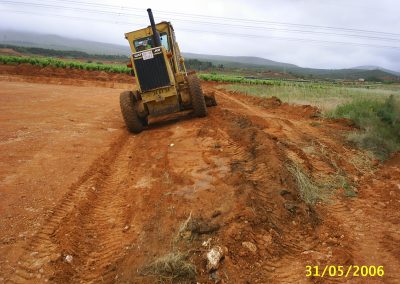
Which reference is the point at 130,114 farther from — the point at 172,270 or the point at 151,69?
the point at 172,270

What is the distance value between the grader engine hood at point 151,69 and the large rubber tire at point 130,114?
59 centimetres

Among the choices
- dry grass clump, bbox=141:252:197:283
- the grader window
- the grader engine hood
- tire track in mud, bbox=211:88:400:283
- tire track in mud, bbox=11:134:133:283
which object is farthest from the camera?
the grader window

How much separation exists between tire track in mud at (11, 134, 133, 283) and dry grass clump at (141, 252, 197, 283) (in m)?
0.59

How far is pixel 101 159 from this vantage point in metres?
7.82

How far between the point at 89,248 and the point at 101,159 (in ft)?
10.6

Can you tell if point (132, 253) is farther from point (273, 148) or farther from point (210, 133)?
point (210, 133)

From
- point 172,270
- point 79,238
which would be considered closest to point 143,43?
point 79,238

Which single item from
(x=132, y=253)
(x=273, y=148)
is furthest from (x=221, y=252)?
(x=273, y=148)

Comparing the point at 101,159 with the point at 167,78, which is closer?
the point at 101,159

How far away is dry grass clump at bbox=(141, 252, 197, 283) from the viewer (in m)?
4.05

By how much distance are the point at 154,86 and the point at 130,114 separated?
1.06 m

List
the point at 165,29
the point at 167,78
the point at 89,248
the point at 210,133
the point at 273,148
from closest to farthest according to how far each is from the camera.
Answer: the point at 89,248 → the point at 273,148 → the point at 210,133 → the point at 167,78 → the point at 165,29

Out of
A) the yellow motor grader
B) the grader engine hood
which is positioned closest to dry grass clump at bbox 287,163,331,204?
the yellow motor grader
